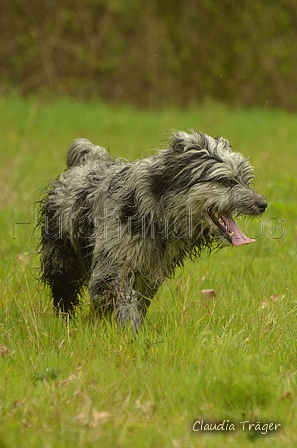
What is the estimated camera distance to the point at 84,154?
545 centimetres

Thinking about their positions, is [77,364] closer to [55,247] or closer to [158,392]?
[158,392]

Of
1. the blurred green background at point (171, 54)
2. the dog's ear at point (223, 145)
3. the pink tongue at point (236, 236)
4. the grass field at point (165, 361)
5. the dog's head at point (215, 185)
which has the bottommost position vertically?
the grass field at point (165, 361)

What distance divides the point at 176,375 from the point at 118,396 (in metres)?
0.36

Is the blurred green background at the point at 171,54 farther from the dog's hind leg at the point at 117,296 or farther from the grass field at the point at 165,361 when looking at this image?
the dog's hind leg at the point at 117,296

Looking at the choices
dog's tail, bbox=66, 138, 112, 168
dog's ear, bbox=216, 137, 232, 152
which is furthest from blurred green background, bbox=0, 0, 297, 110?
dog's ear, bbox=216, 137, 232, 152

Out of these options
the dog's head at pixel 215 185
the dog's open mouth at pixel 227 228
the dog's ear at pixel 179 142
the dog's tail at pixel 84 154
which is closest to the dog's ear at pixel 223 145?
the dog's head at pixel 215 185

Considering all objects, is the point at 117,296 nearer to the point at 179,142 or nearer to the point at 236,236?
the point at 236,236

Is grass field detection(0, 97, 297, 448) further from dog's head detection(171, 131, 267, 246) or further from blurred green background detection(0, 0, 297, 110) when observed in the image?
blurred green background detection(0, 0, 297, 110)

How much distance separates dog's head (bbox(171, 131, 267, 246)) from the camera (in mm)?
4207

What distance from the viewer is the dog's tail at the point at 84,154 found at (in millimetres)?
5375

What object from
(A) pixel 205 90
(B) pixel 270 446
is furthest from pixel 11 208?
(A) pixel 205 90

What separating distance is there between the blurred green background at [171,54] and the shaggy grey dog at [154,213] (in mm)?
14244

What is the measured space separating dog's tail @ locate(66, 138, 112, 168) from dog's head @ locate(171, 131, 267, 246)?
1.13 metres

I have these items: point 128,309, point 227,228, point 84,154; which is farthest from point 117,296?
point 84,154
